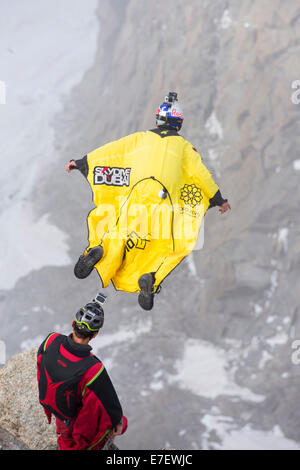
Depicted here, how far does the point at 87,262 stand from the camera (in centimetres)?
636

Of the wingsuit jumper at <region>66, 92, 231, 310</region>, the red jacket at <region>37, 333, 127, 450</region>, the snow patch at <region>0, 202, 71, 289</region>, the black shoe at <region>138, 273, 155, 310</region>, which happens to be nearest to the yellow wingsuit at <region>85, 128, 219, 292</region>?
the wingsuit jumper at <region>66, 92, 231, 310</region>

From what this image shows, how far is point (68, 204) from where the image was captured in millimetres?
30297

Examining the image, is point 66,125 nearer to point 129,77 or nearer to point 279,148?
point 129,77

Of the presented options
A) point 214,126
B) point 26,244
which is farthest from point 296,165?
point 26,244

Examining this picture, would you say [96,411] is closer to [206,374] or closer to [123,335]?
[206,374]

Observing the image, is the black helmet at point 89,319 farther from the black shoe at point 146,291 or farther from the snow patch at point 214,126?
the snow patch at point 214,126

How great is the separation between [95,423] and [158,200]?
131 inches

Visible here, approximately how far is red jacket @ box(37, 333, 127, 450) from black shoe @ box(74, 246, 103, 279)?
1.74 m

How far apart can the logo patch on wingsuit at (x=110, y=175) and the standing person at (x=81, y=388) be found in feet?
9.25

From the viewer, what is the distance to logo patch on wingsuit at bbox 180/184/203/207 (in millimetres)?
6863

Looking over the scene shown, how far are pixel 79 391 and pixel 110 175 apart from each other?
3.54m

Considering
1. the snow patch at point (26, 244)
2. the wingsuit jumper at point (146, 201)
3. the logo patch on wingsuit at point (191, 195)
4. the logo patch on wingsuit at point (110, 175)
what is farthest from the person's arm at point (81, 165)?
the snow patch at point (26, 244)

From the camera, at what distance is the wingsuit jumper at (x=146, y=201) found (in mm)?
6648

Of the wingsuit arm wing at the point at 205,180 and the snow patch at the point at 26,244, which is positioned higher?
the snow patch at the point at 26,244
